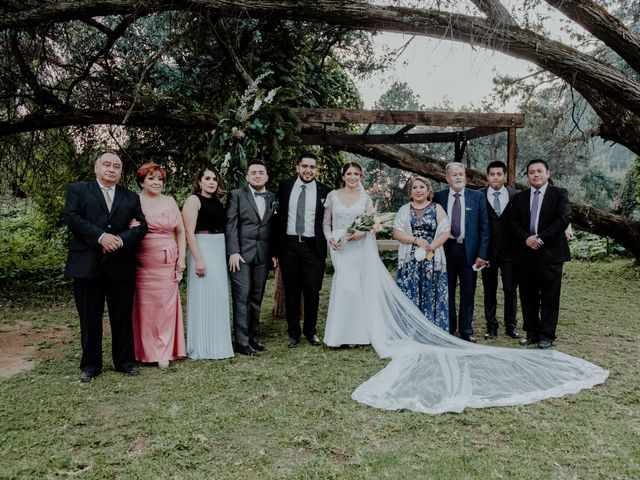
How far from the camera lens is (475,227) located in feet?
19.5

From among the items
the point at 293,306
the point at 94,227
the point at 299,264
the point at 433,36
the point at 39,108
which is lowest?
the point at 293,306

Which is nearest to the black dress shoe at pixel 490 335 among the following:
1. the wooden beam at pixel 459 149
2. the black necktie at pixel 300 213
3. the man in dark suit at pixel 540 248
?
the man in dark suit at pixel 540 248

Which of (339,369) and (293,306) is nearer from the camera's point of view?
(339,369)

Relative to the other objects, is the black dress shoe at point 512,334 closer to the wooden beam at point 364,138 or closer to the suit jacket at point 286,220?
the suit jacket at point 286,220

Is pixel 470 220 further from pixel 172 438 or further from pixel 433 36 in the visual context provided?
pixel 172 438

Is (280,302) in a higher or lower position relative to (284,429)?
higher

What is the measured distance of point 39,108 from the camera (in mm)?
8031

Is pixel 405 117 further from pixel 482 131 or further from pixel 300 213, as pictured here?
pixel 300 213

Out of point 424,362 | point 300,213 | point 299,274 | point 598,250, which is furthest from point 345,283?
point 598,250

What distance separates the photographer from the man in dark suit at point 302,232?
5711 mm

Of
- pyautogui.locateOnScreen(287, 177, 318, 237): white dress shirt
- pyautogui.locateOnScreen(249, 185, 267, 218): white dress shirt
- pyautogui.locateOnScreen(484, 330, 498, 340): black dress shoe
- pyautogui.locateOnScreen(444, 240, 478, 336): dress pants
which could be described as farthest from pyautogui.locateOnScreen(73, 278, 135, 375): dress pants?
pyautogui.locateOnScreen(484, 330, 498, 340): black dress shoe

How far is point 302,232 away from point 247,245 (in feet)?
2.05

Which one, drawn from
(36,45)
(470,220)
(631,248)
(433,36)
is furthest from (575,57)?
(36,45)

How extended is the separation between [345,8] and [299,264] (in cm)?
298
